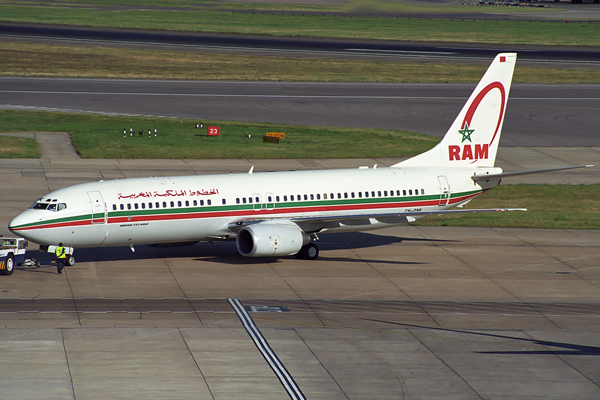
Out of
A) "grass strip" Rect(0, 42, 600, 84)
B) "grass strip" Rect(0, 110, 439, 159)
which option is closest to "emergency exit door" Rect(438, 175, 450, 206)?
"grass strip" Rect(0, 110, 439, 159)

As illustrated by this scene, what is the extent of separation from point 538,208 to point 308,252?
1994 cm

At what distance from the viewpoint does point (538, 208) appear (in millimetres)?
55375

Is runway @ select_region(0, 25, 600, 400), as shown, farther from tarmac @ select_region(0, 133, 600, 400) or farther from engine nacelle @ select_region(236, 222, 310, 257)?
engine nacelle @ select_region(236, 222, 310, 257)

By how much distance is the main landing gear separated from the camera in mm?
42844

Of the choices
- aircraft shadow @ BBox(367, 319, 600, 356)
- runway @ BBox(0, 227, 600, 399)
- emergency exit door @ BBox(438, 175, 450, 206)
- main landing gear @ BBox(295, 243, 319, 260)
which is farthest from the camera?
emergency exit door @ BBox(438, 175, 450, 206)

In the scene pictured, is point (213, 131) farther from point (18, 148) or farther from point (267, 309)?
point (267, 309)

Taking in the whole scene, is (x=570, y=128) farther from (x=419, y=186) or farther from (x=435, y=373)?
(x=435, y=373)

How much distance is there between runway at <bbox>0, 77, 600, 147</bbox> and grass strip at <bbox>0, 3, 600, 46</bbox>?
4955 cm

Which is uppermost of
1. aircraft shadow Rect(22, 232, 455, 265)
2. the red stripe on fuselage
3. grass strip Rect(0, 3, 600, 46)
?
grass strip Rect(0, 3, 600, 46)

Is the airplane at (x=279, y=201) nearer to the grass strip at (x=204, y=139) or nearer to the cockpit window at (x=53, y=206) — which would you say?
the cockpit window at (x=53, y=206)

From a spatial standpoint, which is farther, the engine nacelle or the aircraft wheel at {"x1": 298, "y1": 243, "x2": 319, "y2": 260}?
the aircraft wheel at {"x1": 298, "y1": 243, "x2": 319, "y2": 260}

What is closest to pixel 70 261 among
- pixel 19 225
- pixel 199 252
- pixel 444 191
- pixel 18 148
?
pixel 19 225

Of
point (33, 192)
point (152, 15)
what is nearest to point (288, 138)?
point (33, 192)

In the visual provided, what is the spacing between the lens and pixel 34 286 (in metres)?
36.4
